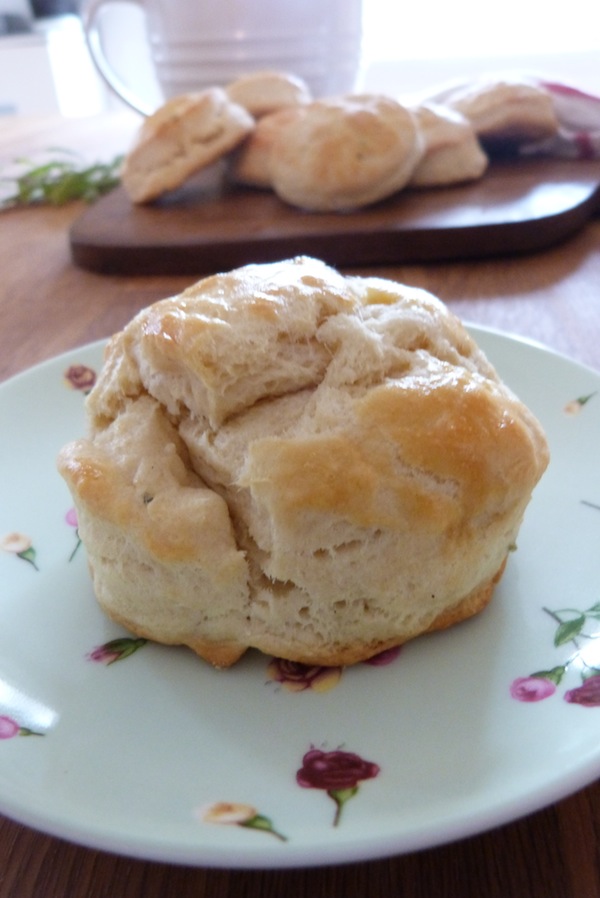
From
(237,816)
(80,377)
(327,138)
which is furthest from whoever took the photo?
(327,138)

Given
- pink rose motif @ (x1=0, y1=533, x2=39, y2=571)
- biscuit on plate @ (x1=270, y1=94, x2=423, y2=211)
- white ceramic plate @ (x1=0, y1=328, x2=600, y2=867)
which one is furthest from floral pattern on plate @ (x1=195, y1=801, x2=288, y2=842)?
biscuit on plate @ (x1=270, y1=94, x2=423, y2=211)

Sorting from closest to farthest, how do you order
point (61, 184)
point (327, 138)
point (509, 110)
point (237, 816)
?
point (237, 816), point (327, 138), point (509, 110), point (61, 184)

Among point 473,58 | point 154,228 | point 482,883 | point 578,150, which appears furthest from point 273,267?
point 473,58

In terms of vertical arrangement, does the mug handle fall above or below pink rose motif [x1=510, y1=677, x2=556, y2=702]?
above

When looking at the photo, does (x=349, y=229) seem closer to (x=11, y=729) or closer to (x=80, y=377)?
(x=80, y=377)

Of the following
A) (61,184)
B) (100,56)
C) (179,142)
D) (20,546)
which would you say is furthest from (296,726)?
(100,56)

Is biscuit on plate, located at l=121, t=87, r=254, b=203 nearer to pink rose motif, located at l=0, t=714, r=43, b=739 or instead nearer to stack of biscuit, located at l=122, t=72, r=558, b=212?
stack of biscuit, located at l=122, t=72, r=558, b=212

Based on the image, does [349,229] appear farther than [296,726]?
Yes
